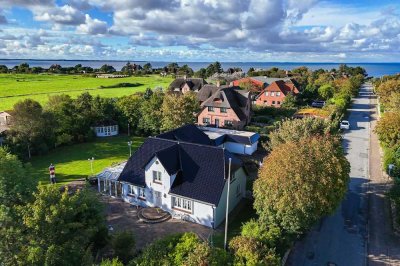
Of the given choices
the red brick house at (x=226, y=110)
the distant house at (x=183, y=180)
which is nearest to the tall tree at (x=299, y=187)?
the distant house at (x=183, y=180)

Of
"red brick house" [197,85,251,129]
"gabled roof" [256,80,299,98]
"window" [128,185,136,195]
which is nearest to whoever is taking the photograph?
"window" [128,185,136,195]

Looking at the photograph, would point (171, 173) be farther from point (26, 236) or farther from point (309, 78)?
point (309, 78)

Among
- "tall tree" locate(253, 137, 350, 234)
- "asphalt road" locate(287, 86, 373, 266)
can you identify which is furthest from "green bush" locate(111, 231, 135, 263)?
"asphalt road" locate(287, 86, 373, 266)

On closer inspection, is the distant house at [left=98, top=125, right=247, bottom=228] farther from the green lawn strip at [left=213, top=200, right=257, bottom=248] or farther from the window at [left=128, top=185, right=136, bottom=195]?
the green lawn strip at [left=213, top=200, right=257, bottom=248]

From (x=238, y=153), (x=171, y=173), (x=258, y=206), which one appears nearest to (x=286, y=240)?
(x=258, y=206)

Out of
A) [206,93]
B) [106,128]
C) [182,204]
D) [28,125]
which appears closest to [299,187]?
[182,204]
